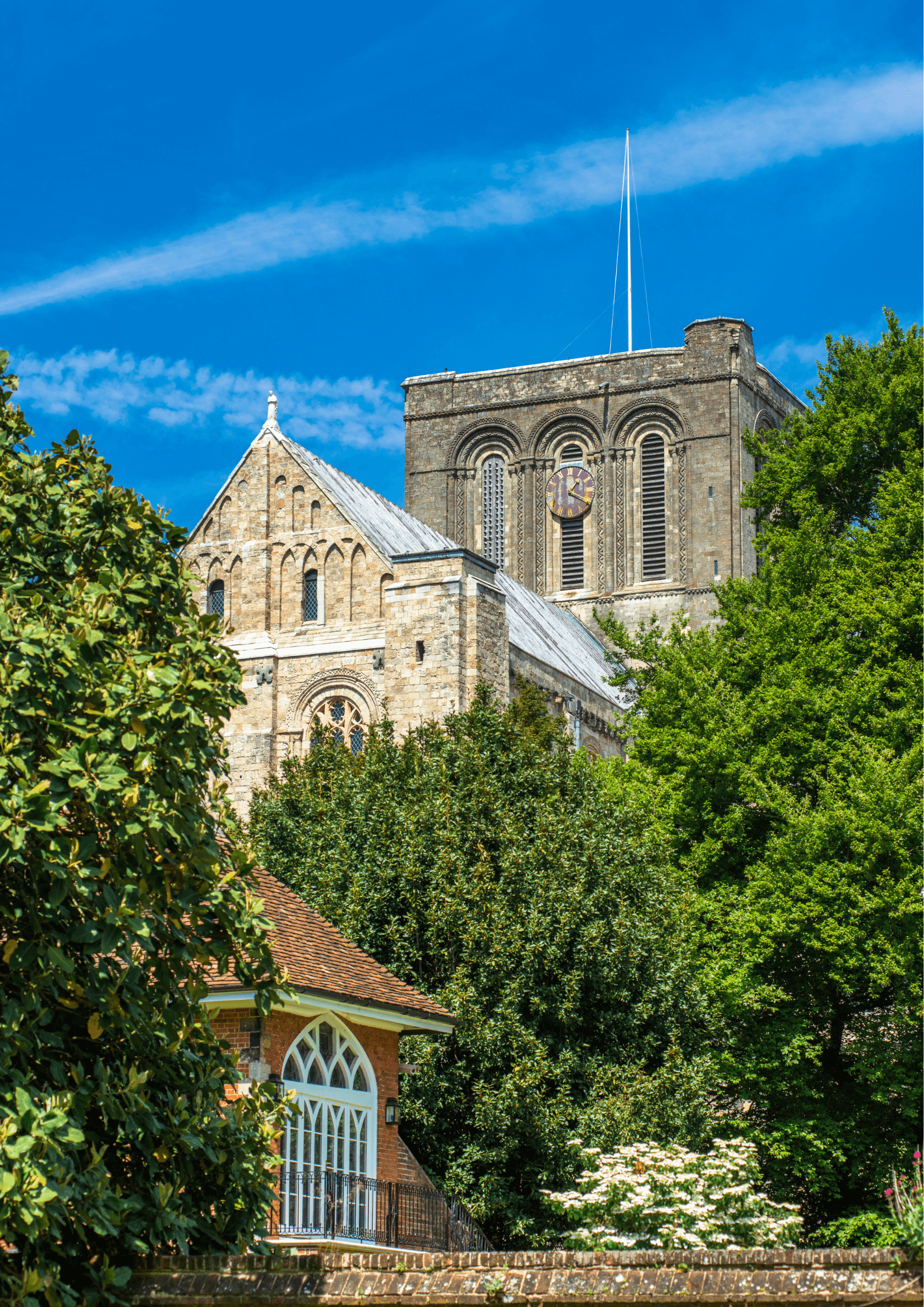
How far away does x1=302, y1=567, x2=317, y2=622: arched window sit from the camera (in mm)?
41000

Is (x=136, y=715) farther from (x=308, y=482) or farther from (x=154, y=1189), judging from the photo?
(x=308, y=482)

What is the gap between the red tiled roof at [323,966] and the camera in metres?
17.5

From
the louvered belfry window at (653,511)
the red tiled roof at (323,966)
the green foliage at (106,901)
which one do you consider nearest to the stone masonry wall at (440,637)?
the red tiled roof at (323,966)

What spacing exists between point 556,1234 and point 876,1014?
7509mm

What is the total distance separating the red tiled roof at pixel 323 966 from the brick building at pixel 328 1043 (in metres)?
0.02

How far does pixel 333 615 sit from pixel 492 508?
29.1 meters

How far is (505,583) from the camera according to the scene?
5647 cm

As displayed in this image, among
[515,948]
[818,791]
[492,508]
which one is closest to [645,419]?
[492,508]

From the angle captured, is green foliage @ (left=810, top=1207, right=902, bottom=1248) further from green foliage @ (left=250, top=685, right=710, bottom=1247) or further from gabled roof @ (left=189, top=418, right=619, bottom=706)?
gabled roof @ (left=189, top=418, right=619, bottom=706)

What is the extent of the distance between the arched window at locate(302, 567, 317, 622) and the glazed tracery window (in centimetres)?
258

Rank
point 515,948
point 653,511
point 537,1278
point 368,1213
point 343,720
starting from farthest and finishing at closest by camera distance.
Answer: point 653,511 < point 343,720 < point 515,948 < point 368,1213 < point 537,1278

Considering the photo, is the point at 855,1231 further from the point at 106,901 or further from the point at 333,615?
the point at 333,615

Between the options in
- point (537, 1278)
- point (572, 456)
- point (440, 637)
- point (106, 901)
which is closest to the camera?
point (537, 1278)

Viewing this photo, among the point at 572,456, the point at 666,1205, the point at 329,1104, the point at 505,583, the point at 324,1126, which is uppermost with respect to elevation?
the point at 572,456
